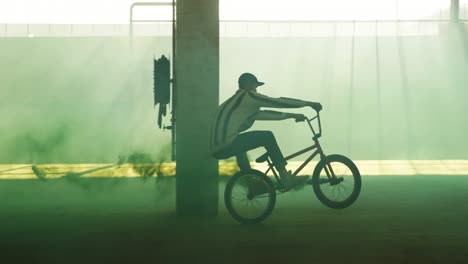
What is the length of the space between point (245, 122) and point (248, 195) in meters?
0.81

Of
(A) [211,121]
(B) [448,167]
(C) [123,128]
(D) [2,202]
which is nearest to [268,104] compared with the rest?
(A) [211,121]

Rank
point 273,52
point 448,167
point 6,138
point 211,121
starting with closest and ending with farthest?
point 211,121, point 448,167, point 6,138, point 273,52

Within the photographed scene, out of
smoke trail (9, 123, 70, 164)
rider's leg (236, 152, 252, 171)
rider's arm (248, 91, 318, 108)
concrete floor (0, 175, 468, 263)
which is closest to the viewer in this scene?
concrete floor (0, 175, 468, 263)

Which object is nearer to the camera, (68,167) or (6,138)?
(68,167)

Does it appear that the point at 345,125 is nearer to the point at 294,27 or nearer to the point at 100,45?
the point at 294,27

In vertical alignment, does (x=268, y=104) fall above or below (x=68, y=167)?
above

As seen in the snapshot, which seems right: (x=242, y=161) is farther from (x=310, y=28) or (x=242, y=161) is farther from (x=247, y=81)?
(x=310, y=28)

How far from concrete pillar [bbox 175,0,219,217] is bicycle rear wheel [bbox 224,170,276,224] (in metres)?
0.89

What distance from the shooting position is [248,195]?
8.55m

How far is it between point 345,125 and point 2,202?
15967mm

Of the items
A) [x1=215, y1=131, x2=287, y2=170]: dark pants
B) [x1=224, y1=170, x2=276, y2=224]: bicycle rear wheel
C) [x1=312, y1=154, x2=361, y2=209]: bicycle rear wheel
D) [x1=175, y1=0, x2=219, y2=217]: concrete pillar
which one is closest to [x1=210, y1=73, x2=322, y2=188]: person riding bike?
[x1=215, y1=131, x2=287, y2=170]: dark pants

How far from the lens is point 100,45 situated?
27.8m

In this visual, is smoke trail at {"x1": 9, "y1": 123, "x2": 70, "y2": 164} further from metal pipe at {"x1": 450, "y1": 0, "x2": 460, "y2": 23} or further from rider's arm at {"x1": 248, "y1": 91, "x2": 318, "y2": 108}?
metal pipe at {"x1": 450, "y1": 0, "x2": 460, "y2": 23}

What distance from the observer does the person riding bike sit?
847 centimetres
